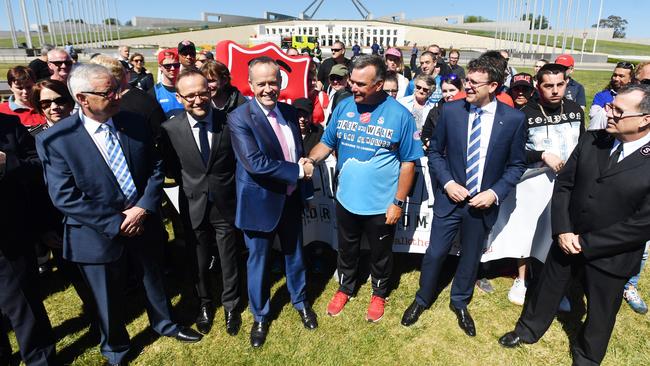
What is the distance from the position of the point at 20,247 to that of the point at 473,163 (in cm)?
347

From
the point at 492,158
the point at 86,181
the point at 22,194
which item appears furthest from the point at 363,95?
the point at 22,194

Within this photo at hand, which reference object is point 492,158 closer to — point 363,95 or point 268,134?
point 363,95

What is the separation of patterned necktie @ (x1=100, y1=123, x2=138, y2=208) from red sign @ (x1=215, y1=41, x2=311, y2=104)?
266 centimetres

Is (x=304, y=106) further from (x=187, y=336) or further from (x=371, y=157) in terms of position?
(x=187, y=336)

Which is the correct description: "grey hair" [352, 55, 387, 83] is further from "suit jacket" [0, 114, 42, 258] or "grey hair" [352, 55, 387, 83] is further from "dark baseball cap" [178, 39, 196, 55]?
"dark baseball cap" [178, 39, 196, 55]

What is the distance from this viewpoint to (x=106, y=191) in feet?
8.78

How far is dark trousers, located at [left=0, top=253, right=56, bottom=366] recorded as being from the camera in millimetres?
2738

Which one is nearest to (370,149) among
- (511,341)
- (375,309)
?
(375,309)

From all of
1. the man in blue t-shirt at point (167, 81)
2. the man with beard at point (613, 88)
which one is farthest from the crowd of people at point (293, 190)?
the man with beard at point (613, 88)

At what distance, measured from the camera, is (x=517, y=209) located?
12.8ft

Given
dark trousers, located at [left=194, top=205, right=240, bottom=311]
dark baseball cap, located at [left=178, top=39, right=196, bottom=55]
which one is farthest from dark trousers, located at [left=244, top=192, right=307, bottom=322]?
dark baseball cap, located at [left=178, top=39, right=196, bottom=55]

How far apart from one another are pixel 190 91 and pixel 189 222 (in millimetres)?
1123

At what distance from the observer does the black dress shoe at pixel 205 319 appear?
3562 mm

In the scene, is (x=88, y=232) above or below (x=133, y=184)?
below
